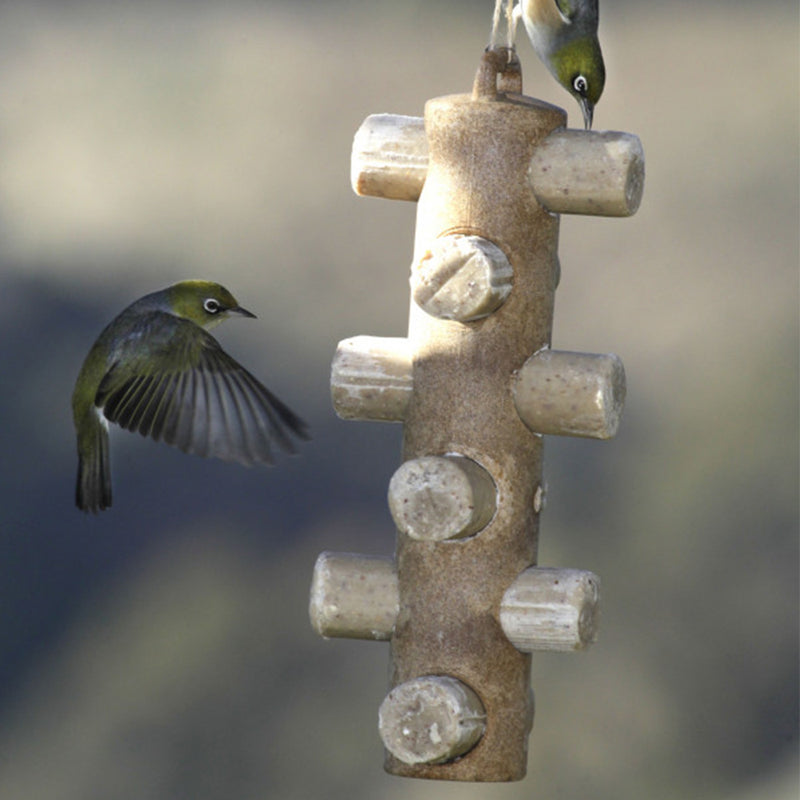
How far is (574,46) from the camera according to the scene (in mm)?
2865

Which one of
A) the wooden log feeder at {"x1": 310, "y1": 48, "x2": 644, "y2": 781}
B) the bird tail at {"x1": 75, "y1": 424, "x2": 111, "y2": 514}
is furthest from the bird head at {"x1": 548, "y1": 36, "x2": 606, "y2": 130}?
the bird tail at {"x1": 75, "y1": 424, "x2": 111, "y2": 514}

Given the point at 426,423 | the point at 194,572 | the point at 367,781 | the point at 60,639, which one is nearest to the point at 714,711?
the point at 367,781

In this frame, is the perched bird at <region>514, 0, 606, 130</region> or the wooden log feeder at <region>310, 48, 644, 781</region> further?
the perched bird at <region>514, 0, 606, 130</region>

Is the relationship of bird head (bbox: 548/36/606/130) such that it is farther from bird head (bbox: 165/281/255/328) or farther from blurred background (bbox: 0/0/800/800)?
blurred background (bbox: 0/0/800/800)

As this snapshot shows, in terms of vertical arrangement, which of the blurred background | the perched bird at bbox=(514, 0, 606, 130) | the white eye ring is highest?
the perched bird at bbox=(514, 0, 606, 130)

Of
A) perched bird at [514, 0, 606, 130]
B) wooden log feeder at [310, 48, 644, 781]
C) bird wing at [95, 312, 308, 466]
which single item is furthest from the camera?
bird wing at [95, 312, 308, 466]

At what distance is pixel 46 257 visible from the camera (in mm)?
8117

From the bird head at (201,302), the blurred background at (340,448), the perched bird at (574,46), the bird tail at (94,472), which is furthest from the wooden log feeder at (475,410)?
the blurred background at (340,448)

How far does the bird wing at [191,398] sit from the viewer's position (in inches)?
117

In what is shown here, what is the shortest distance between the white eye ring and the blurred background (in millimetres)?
4209

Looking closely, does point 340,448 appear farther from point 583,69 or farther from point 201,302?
point 583,69

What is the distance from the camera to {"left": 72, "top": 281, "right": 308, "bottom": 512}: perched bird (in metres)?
2.98

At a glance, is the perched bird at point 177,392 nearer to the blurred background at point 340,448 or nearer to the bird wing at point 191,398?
the bird wing at point 191,398

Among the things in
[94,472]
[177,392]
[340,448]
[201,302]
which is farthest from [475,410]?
[340,448]
